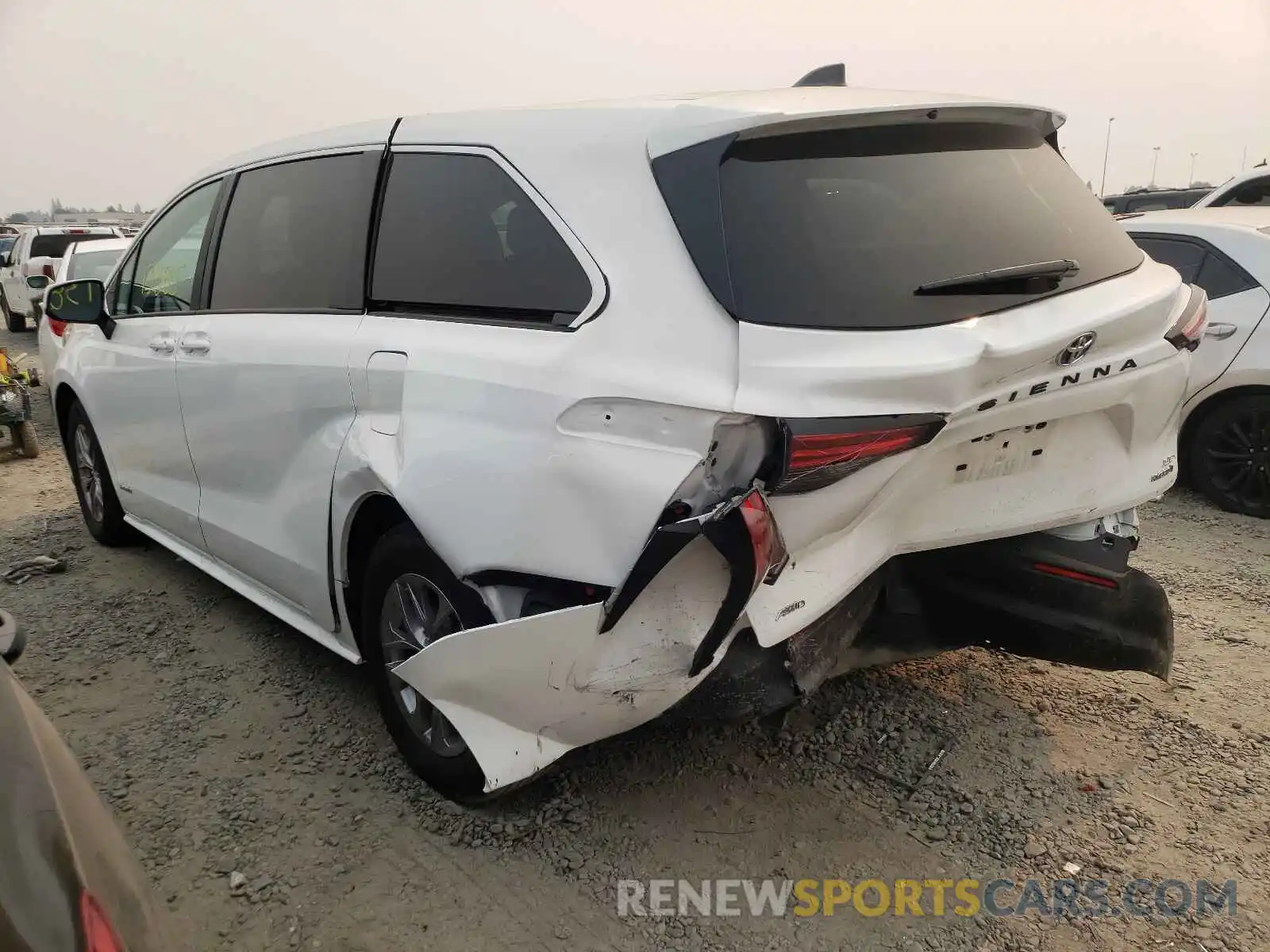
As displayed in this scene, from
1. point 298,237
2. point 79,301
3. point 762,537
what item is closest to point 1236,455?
point 762,537

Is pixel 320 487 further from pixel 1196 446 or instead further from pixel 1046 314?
pixel 1196 446

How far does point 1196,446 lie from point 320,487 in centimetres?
488

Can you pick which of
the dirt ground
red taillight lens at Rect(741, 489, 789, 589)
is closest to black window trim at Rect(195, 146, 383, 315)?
the dirt ground

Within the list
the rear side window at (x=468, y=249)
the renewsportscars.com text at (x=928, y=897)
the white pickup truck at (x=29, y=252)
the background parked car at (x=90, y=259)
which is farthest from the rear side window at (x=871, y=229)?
the white pickup truck at (x=29, y=252)

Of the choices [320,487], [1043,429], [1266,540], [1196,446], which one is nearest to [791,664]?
[1043,429]

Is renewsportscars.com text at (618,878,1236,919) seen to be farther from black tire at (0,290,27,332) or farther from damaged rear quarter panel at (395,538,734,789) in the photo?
black tire at (0,290,27,332)

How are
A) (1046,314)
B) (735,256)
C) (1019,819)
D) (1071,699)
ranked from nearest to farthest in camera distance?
(735,256)
(1046,314)
(1019,819)
(1071,699)

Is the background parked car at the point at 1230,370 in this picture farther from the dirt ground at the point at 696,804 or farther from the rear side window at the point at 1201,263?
the dirt ground at the point at 696,804

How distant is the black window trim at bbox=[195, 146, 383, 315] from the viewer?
A: 9.30 feet

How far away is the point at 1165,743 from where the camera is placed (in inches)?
114

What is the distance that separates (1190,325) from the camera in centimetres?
250

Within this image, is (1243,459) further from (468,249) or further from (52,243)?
(52,243)

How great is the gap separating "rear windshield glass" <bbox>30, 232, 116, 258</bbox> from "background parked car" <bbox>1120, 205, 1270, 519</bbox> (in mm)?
15849

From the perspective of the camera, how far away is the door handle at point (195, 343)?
11.1 feet
